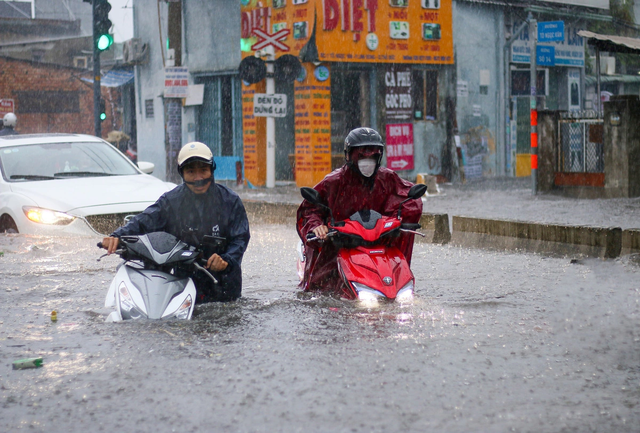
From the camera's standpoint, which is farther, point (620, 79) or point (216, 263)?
point (620, 79)

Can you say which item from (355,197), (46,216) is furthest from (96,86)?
(355,197)

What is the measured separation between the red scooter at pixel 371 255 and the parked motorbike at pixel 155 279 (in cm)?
100

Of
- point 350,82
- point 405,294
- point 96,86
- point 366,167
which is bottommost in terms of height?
point 405,294

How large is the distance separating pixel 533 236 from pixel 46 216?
5173 millimetres

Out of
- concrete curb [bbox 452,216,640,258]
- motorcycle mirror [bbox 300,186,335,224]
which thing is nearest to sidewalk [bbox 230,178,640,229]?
concrete curb [bbox 452,216,640,258]

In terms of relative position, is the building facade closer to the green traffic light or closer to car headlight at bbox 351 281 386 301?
the green traffic light

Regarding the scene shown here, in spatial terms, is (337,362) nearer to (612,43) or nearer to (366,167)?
(366,167)

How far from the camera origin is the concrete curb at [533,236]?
933 centimetres

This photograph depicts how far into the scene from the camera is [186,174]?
20.0ft

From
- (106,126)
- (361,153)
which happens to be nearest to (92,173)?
(361,153)

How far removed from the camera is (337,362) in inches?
199

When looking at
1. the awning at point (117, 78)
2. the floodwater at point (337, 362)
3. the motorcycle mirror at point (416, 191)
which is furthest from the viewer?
the awning at point (117, 78)

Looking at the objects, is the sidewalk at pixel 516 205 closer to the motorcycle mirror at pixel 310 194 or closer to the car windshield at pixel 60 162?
the car windshield at pixel 60 162

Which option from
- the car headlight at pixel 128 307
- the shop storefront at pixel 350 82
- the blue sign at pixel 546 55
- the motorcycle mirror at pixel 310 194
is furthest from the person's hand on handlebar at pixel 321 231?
the blue sign at pixel 546 55
